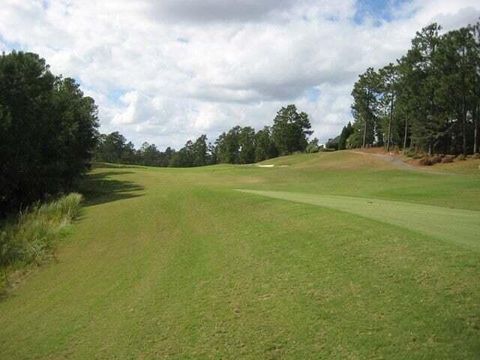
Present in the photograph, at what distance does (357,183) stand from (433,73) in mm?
26807

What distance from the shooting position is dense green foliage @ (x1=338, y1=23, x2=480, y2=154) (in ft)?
174

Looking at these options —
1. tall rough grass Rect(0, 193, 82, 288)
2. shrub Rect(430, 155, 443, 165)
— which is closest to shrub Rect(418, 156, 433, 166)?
shrub Rect(430, 155, 443, 165)

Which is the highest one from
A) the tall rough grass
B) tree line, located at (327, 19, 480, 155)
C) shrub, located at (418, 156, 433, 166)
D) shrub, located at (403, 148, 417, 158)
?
tree line, located at (327, 19, 480, 155)

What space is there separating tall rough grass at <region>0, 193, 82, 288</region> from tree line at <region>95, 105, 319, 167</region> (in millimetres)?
54973

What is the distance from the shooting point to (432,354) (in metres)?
5.98

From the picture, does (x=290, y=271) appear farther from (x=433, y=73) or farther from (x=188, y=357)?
(x=433, y=73)

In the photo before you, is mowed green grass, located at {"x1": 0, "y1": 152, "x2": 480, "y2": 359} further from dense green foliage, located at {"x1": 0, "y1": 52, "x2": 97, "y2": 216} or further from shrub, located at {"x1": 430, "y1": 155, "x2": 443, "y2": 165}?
shrub, located at {"x1": 430, "y1": 155, "x2": 443, "y2": 165}

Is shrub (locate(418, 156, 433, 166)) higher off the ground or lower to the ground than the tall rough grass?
higher

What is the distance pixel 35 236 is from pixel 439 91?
48.8m

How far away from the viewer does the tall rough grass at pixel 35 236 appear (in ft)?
49.6

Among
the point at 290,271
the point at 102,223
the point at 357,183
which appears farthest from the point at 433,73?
the point at 290,271

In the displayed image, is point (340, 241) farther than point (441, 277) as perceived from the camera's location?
Yes

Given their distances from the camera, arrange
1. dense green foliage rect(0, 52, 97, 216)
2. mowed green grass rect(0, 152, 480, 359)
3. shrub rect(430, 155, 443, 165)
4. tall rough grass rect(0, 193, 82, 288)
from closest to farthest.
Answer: mowed green grass rect(0, 152, 480, 359)
tall rough grass rect(0, 193, 82, 288)
dense green foliage rect(0, 52, 97, 216)
shrub rect(430, 155, 443, 165)

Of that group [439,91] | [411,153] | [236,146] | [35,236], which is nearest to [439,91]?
[439,91]
